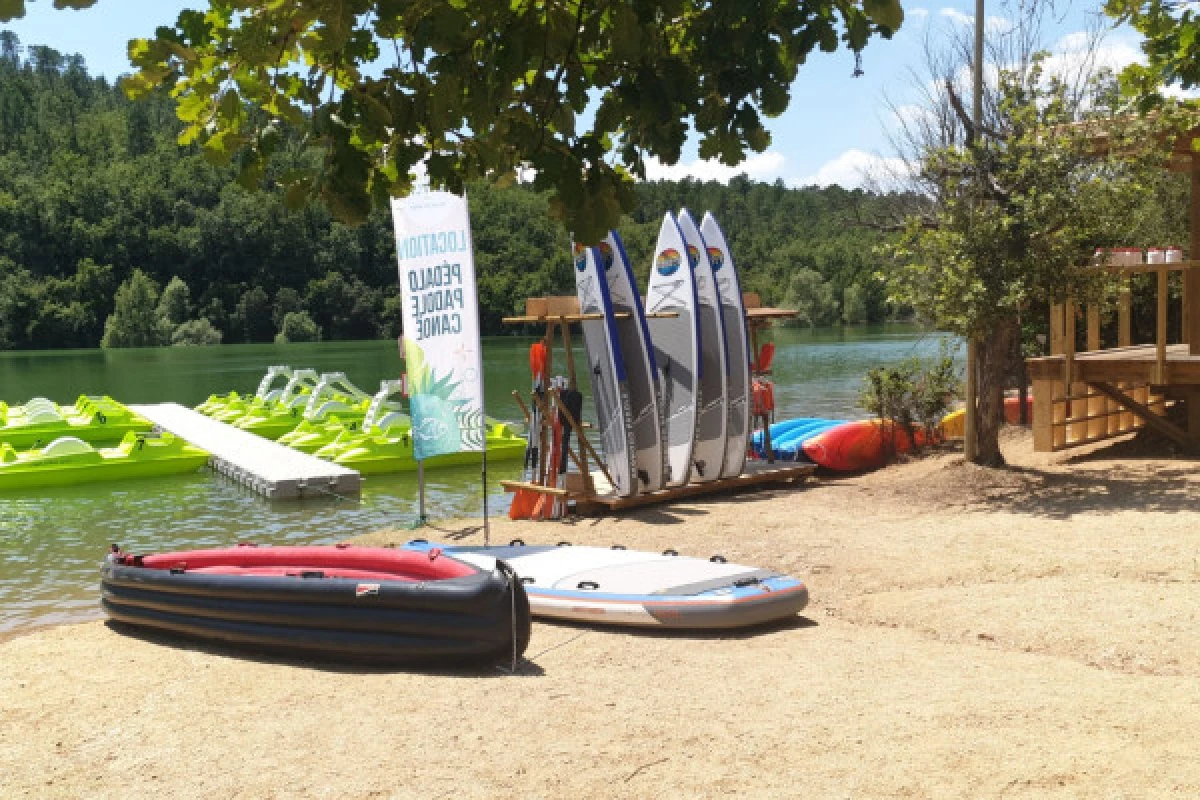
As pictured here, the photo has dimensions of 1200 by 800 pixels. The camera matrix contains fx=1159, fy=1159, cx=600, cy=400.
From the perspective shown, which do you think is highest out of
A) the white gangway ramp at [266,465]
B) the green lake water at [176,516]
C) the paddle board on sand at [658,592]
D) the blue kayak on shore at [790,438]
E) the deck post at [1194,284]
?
the deck post at [1194,284]

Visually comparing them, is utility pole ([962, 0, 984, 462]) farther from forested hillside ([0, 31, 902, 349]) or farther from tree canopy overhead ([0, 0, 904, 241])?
forested hillside ([0, 31, 902, 349])

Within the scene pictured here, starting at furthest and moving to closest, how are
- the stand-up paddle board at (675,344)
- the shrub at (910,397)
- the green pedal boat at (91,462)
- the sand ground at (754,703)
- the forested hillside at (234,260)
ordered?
the forested hillside at (234,260) < the green pedal boat at (91,462) < the shrub at (910,397) < the stand-up paddle board at (675,344) < the sand ground at (754,703)

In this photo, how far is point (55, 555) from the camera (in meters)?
11.3

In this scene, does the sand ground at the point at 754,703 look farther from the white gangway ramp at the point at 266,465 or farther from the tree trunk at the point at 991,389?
the white gangway ramp at the point at 266,465

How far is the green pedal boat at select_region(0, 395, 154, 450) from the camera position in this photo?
19.0 m

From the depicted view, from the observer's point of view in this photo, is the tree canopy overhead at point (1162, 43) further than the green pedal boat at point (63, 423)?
No

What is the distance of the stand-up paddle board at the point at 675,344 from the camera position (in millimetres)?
11305

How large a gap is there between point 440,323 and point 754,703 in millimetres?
5397

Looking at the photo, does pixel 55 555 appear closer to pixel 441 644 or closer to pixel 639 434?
pixel 639 434

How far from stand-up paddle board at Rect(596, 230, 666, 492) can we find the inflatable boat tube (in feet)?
13.4

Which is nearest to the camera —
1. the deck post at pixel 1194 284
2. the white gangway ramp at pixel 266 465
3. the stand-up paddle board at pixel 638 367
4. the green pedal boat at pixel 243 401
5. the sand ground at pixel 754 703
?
the sand ground at pixel 754 703

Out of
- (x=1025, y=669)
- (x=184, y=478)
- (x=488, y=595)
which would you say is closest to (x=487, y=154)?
(x=488, y=595)

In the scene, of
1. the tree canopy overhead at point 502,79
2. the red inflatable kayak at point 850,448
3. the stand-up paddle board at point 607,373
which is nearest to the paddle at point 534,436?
the stand-up paddle board at point 607,373

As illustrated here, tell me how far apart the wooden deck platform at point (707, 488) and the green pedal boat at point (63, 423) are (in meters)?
11.2
